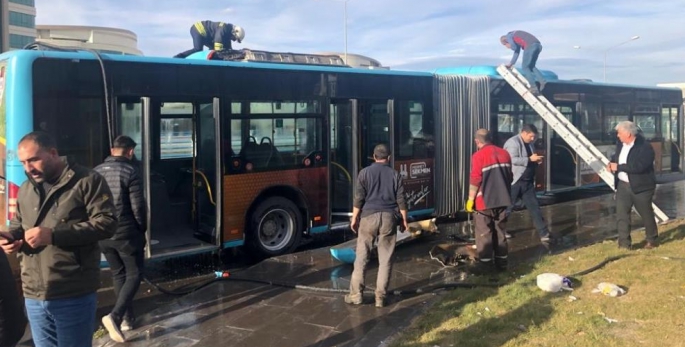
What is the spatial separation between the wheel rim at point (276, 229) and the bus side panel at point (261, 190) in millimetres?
316

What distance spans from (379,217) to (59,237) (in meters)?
3.50

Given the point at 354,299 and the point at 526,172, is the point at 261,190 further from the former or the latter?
the point at 526,172

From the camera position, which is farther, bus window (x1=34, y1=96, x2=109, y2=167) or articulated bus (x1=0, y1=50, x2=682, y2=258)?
articulated bus (x1=0, y1=50, x2=682, y2=258)

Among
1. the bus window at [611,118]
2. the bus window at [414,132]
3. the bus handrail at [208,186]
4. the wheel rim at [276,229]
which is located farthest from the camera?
the bus window at [611,118]

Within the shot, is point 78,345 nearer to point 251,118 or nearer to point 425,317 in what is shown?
point 425,317

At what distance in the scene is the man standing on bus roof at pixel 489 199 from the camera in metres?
7.37

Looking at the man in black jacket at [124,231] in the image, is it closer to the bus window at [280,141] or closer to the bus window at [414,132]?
the bus window at [280,141]

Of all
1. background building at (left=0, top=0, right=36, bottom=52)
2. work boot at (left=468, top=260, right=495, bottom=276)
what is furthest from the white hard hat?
background building at (left=0, top=0, right=36, bottom=52)

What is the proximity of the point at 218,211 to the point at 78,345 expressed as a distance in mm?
4928

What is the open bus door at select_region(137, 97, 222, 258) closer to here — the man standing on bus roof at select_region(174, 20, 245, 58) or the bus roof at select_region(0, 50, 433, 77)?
the bus roof at select_region(0, 50, 433, 77)

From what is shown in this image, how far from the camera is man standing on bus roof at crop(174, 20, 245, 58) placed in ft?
31.6

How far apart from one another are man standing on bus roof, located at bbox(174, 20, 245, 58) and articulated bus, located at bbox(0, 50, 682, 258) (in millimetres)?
762

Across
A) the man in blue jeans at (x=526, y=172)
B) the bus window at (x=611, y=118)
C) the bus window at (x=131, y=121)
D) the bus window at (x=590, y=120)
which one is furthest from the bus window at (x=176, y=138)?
the bus window at (x=611, y=118)

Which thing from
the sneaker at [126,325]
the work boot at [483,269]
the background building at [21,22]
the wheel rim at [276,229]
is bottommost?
the sneaker at [126,325]
